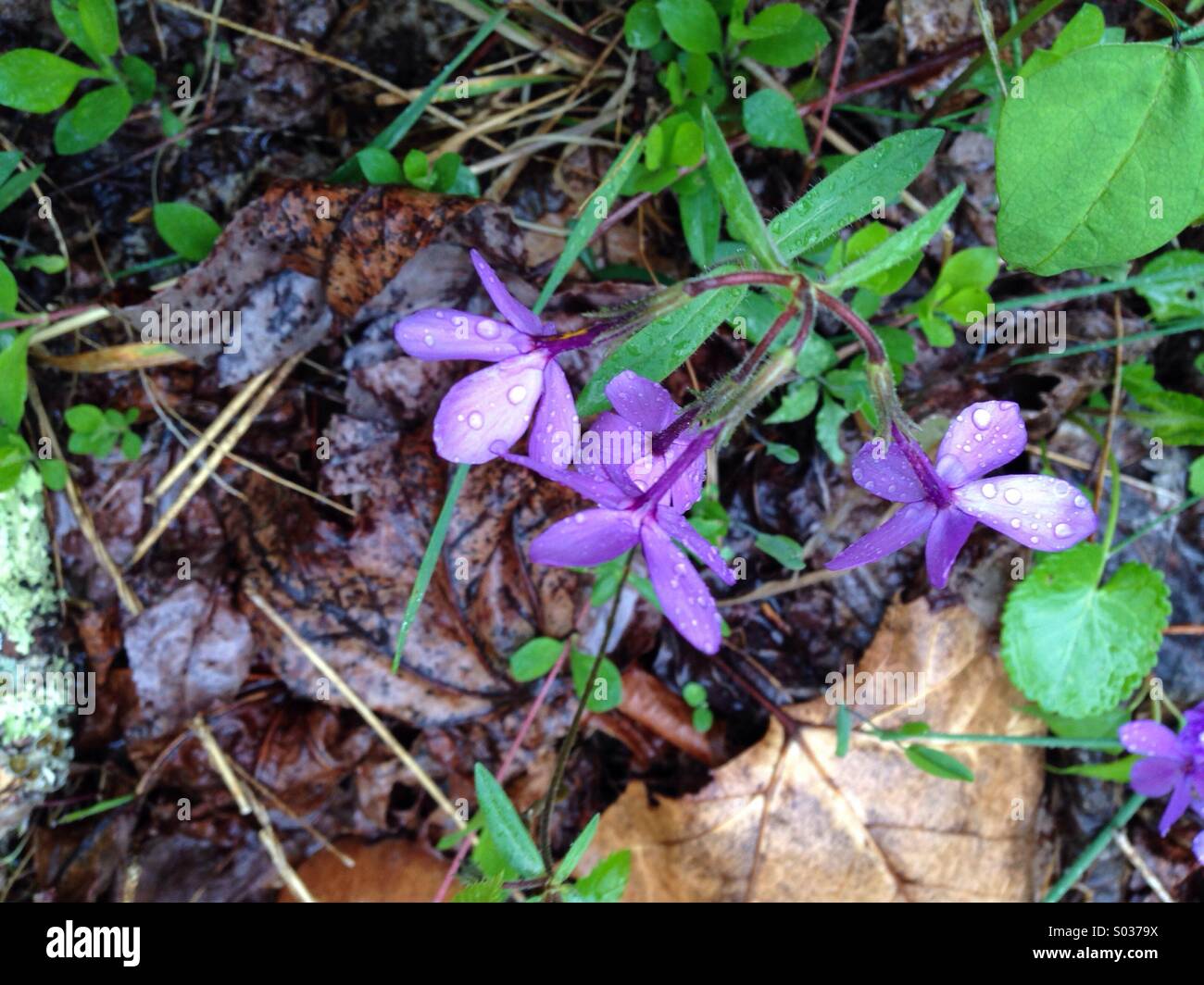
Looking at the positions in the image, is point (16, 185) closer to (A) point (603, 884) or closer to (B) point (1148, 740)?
(A) point (603, 884)

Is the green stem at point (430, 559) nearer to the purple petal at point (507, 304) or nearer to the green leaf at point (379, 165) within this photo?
the purple petal at point (507, 304)

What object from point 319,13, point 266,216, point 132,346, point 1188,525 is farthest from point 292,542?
point 1188,525

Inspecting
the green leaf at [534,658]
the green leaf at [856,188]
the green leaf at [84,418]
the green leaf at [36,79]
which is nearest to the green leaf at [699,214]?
the green leaf at [856,188]

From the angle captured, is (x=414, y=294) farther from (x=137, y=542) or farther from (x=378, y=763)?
(x=378, y=763)

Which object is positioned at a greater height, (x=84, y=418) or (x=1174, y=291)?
(x=1174, y=291)

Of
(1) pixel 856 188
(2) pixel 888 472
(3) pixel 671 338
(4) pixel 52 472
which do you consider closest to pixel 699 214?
(1) pixel 856 188

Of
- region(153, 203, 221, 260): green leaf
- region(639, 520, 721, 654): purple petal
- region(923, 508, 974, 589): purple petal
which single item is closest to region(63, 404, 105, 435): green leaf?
region(153, 203, 221, 260): green leaf
